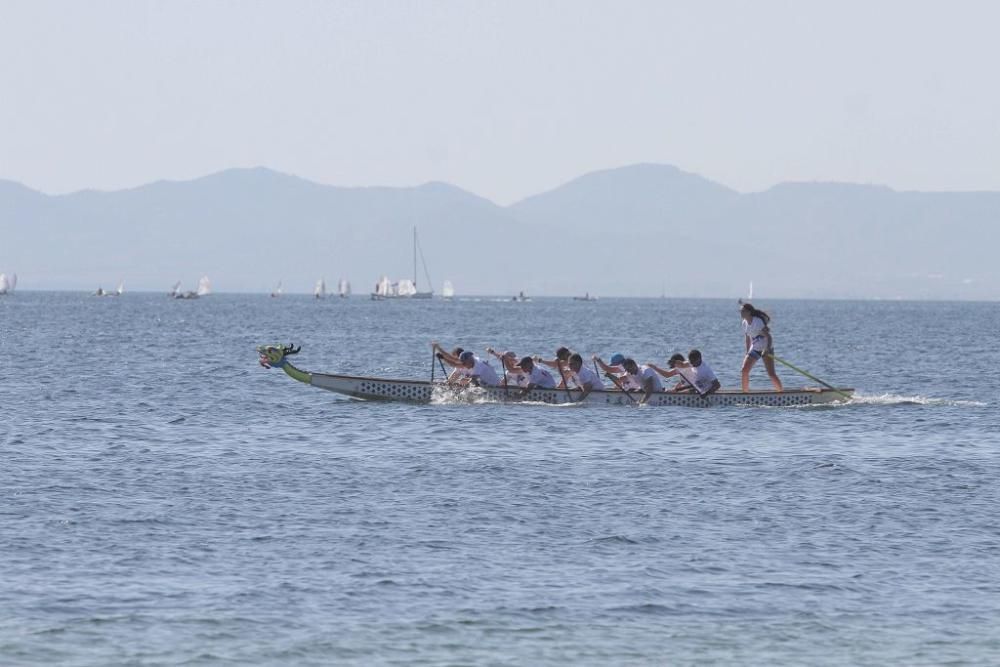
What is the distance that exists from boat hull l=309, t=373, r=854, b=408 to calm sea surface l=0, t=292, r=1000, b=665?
1.52 feet

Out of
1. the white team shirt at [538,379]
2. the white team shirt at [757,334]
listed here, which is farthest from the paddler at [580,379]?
the white team shirt at [757,334]

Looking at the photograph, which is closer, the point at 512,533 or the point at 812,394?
the point at 512,533

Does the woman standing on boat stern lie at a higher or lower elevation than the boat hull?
higher

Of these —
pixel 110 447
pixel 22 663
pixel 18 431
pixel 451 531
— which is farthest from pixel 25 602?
pixel 18 431

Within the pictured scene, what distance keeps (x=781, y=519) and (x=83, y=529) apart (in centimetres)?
1052

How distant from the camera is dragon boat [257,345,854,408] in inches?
1694

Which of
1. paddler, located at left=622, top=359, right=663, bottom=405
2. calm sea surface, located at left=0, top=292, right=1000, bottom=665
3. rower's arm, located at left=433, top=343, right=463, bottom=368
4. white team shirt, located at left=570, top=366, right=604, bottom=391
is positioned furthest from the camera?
white team shirt, located at left=570, top=366, right=604, bottom=391

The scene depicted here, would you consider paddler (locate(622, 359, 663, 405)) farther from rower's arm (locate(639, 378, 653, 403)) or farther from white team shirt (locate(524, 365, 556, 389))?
white team shirt (locate(524, 365, 556, 389))

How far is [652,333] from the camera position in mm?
129875

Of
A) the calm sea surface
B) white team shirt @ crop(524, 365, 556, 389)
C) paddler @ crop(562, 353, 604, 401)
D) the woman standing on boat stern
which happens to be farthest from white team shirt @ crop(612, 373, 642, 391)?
the woman standing on boat stern

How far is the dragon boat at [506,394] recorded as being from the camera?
141ft

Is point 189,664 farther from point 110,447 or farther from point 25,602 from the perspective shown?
point 110,447

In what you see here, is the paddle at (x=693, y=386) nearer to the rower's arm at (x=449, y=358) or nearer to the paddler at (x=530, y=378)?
the paddler at (x=530, y=378)

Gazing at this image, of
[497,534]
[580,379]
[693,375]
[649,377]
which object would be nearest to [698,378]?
[693,375]
